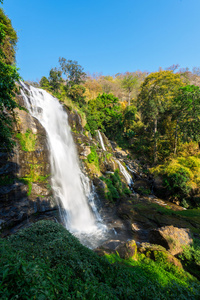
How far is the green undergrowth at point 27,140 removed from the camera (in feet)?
28.7

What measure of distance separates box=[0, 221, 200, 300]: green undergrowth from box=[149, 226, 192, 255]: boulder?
1072 millimetres

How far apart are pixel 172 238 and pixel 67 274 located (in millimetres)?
5401

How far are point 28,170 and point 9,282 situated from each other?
7777 mm

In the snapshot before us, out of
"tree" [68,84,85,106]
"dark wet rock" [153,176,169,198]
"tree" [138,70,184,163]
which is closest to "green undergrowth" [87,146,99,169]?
"dark wet rock" [153,176,169,198]

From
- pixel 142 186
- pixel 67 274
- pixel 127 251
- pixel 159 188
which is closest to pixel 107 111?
pixel 142 186

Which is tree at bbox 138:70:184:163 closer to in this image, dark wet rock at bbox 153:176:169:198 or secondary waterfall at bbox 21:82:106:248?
dark wet rock at bbox 153:176:169:198

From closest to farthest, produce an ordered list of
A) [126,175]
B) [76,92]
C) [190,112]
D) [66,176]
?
[66,176] < [190,112] < [126,175] < [76,92]

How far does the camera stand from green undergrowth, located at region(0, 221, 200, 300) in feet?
4.94

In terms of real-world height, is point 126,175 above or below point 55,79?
below

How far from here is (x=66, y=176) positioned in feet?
36.0

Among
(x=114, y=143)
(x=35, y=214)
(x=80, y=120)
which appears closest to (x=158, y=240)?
(x=35, y=214)

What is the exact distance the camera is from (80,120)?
1797cm

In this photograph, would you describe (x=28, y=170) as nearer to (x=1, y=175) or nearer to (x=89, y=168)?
(x=1, y=175)

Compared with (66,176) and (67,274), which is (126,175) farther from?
(67,274)
